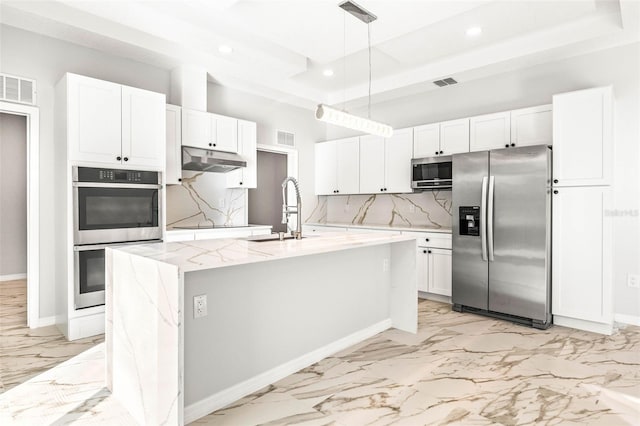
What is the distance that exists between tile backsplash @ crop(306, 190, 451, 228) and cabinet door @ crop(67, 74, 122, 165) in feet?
11.3

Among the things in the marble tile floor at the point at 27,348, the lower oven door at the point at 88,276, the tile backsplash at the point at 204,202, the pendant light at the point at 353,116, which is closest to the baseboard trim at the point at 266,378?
the marble tile floor at the point at 27,348

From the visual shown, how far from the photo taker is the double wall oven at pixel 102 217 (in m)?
3.30

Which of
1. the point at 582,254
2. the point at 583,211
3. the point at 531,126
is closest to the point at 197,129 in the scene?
the point at 531,126

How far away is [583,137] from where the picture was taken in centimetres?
352

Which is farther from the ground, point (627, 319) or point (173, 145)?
point (173, 145)

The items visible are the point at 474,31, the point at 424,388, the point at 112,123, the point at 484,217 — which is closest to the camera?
the point at 424,388

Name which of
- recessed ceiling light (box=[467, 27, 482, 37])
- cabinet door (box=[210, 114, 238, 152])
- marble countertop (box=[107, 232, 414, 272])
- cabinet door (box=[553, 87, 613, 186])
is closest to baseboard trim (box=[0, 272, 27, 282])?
cabinet door (box=[210, 114, 238, 152])

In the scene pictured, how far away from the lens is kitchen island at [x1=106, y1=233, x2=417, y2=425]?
72.3 inches

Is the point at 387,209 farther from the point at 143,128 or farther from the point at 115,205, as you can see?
the point at 115,205

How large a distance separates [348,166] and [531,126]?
2.62 m

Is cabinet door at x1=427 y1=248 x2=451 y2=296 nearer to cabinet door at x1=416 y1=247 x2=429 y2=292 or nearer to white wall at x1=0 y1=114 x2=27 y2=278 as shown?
cabinet door at x1=416 y1=247 x2=429 y2=292

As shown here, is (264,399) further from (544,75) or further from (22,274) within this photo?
(22,274)

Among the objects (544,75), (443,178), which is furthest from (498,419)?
(544,75)

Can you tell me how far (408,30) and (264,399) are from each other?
11.1 feet
